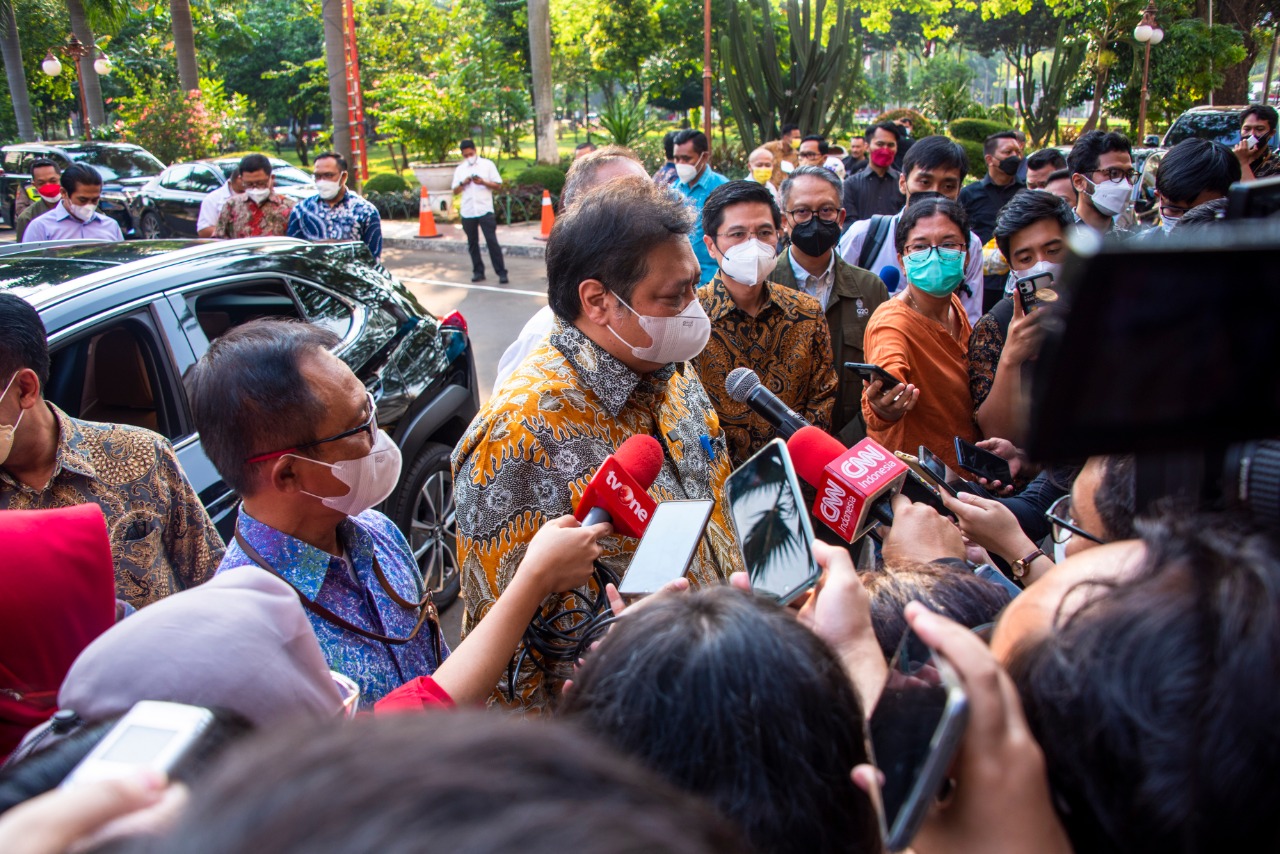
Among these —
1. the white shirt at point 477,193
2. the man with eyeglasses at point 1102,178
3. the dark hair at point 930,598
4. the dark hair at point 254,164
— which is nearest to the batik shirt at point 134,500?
the dark hair at point 930,598

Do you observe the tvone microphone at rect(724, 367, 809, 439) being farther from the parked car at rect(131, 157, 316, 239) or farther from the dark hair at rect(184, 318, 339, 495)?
the parked car at rect(131, 157, 316, 239)

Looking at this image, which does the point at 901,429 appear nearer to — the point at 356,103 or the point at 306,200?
the point at 306,200

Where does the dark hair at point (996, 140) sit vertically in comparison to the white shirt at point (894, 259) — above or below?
above

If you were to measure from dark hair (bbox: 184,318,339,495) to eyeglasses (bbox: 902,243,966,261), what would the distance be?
2.30 meters

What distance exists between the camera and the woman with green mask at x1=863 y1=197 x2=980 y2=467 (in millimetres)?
3090

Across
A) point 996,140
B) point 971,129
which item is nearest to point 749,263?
point 996,140

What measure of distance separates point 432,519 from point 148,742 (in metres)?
3.33

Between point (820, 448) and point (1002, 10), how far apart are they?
80.1 feet

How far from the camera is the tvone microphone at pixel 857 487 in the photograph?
5.36 ft

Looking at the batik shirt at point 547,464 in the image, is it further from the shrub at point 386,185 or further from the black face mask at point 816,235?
the shrub at point 386,185

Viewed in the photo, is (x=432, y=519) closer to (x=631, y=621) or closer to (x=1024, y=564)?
(x=1024, y=564)

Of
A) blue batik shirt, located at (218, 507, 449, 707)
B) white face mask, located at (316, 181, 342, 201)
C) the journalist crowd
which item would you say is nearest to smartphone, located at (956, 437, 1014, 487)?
the journalist crowd

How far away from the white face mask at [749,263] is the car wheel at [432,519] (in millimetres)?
1586

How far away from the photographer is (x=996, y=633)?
0.98m
